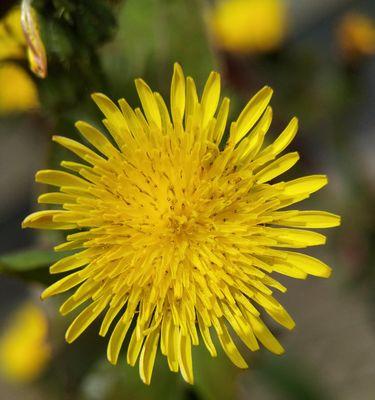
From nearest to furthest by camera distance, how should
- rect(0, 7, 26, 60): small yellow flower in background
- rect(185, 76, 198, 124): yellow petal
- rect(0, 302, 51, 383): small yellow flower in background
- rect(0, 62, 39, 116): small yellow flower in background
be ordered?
rect(185, 76, 198, 124): yellow petal → rect(0, 7, 26, 60): small yellow flower in background → rect(0, 62, 39, 116): small yellow flower in background → rect(0, 302, 51, 383): small yellow flower in background

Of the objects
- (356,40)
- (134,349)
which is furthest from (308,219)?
(356,40)

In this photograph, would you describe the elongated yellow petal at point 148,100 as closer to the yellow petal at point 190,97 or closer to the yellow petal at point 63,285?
the yellow petal at point 190,97

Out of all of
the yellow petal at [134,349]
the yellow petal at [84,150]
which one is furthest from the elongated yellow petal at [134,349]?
the yellow petal at [84,150]

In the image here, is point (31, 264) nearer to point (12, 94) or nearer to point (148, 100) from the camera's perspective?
point (148, 100)

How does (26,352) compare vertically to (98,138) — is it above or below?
below

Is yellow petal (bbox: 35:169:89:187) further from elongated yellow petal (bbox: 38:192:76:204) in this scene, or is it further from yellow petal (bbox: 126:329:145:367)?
yellow petal (bbox: 126:329:145:367)

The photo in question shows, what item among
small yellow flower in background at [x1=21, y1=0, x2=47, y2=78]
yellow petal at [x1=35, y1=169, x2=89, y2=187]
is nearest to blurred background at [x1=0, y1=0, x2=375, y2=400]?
small yellow flower in background at [x1=21, y1=0, x2=47, y2=78]
